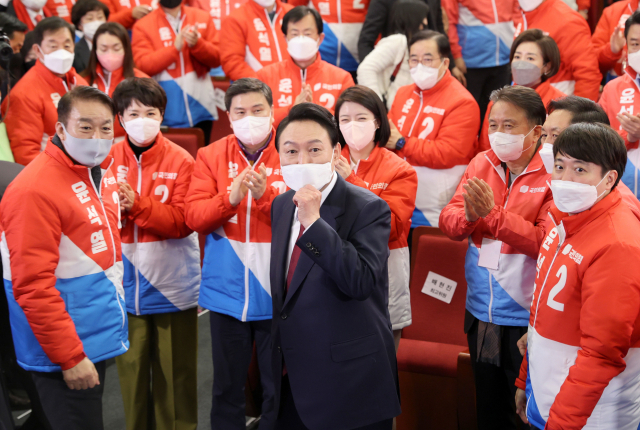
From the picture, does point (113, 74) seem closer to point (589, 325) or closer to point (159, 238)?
point (159, 238)

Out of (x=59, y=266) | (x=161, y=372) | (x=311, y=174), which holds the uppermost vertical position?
(x=311, y=174)

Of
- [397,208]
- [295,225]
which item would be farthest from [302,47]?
[295,225]

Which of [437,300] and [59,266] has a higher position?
[59,266]

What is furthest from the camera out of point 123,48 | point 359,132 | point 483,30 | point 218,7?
point 218,7

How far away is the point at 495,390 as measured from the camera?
267 cm

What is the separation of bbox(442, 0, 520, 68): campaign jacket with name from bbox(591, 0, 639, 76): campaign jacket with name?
647mm

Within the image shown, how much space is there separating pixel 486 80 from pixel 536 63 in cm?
144

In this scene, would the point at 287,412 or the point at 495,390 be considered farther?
the point at 495,390

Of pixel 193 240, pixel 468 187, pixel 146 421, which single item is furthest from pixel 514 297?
pixel 146 421

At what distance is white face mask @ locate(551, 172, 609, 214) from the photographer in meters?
1.91

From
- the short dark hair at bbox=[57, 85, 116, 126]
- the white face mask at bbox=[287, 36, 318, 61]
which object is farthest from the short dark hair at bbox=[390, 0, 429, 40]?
the short dark hair at bbox=[57, 85, 116, 126]

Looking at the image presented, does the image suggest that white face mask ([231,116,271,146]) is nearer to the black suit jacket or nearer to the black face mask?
the black suit jacket

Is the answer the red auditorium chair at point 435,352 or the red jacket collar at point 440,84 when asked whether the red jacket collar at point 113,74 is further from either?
the red auditorium chair at point 435,352

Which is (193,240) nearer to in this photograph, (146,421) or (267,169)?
(267,169)
